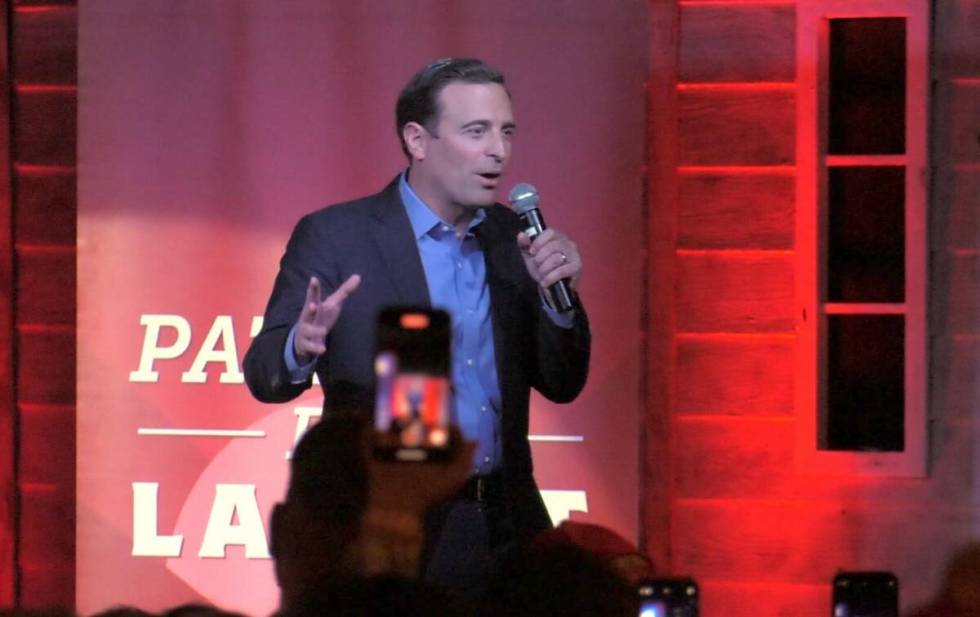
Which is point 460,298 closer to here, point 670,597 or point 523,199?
point 523,199

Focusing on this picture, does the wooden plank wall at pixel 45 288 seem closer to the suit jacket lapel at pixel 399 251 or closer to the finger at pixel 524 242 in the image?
the suit jacket lapel at pixel 399 251

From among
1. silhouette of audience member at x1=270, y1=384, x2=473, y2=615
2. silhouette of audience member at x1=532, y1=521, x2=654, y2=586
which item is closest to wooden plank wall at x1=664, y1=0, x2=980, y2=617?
silhouette of audience member at x1=532, y1=521, x2=654, y2=586

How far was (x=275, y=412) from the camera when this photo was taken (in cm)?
445

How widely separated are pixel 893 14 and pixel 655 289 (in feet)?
3.23

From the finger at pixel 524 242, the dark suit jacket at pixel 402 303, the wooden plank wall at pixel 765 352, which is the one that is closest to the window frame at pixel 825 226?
the wooden plank wall at pixel 765 352

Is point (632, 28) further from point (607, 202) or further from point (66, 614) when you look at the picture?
point (66, 614)

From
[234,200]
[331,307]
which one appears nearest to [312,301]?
[331,307]

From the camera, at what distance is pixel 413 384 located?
2602 millimetres

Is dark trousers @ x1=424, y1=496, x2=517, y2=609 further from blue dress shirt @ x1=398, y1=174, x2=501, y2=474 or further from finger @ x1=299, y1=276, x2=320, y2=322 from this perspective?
finger @ x1=299, y1=276, x2=320, y2=322

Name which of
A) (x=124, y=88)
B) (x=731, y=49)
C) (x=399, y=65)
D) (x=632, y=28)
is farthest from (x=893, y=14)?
(x=124, y=88)

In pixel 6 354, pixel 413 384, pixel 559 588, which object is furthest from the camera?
pixel 6 354

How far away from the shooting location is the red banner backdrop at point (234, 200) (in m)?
4.34

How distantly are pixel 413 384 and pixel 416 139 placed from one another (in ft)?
3.07

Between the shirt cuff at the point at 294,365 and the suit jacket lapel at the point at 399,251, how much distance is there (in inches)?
10.7
